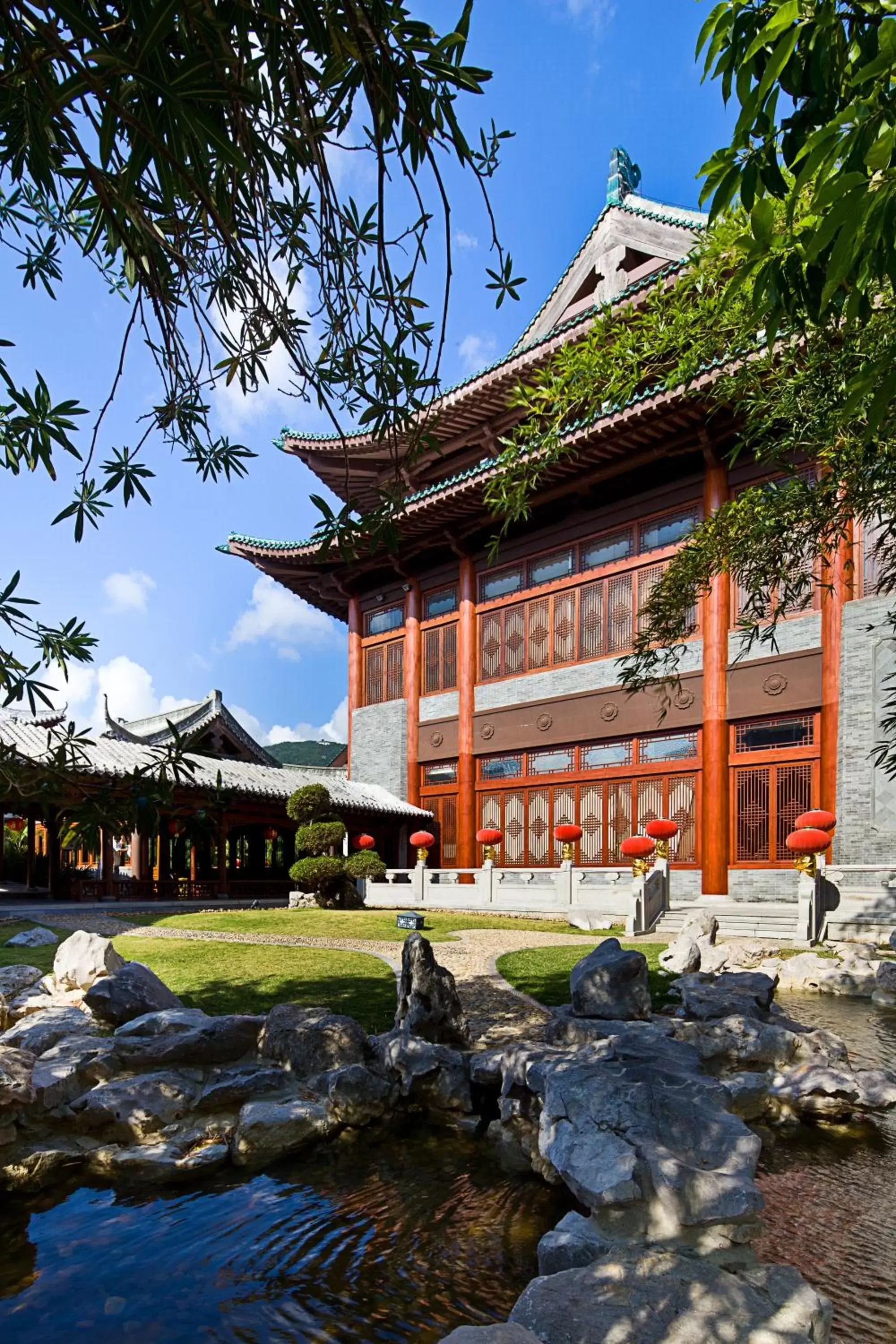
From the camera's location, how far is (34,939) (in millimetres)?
10758

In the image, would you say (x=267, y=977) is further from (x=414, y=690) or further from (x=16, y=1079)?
(x=414, y=690)

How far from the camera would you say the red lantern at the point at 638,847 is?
605 inches

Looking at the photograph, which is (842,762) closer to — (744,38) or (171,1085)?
(171,1085)

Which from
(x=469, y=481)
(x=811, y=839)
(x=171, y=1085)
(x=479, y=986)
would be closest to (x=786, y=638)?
(x=811, y=839)

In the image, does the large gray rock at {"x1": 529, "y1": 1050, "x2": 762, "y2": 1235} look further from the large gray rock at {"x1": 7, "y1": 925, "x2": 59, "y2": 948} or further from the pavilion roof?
the pavilion roof

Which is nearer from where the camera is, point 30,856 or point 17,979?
point 17,979

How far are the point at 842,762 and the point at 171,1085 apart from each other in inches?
483

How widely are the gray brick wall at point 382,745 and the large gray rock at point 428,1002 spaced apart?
51.7ft

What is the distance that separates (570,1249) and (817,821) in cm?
1173

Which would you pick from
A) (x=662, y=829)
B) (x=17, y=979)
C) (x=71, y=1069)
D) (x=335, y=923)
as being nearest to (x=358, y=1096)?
(x=71, y=1069)

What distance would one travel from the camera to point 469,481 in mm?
18219

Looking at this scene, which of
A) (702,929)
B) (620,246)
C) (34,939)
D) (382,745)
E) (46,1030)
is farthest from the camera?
(382,745)

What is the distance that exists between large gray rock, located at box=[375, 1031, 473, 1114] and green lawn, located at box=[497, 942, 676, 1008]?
2401mm

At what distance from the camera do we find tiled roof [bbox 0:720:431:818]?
1744 centimetres
